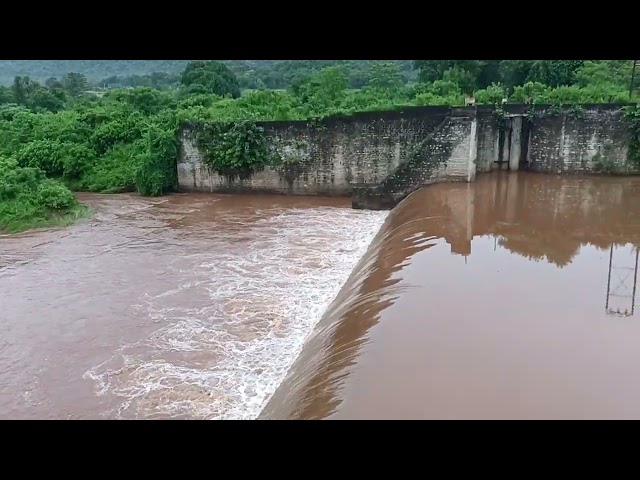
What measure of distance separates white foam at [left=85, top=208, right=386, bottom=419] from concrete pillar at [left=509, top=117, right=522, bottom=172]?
4829mm

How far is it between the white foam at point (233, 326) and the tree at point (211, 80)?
65.5 feet

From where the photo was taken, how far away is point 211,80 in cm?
3077

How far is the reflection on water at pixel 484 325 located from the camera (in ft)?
15.6

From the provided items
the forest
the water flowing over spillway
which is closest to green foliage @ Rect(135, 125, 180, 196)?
the forest

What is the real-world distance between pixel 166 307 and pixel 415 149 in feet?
25.6

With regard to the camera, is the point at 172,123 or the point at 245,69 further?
the point at 245,69

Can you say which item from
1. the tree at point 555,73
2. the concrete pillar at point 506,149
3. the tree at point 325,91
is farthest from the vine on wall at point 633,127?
the tree at point 325,91

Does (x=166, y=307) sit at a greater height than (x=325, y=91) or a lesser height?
lesser

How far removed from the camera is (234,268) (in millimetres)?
10094

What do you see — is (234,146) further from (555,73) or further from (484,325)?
(555,73)

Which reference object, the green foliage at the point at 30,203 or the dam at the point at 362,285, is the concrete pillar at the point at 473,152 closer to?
the dam at the point at 362,285

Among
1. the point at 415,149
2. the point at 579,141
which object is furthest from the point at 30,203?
the point at 579,141

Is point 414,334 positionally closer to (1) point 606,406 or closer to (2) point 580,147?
(1) point 606,406

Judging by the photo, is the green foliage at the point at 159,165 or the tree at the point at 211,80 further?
the tree at the point at 211,80
